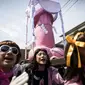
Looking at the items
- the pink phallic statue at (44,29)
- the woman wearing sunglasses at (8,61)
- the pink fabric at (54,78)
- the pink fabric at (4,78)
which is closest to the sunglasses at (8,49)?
the woman wearing sunglasses at (8,61)

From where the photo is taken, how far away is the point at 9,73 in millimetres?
1928

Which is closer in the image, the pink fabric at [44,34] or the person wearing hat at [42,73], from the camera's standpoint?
the person wearing hat at [42,73]

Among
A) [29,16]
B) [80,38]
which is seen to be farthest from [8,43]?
[29,16]

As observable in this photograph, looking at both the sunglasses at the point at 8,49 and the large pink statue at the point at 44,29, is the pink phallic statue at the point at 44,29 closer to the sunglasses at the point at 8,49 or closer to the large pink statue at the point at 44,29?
the large pink statue at the point at 44,29

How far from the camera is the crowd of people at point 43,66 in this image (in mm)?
1437

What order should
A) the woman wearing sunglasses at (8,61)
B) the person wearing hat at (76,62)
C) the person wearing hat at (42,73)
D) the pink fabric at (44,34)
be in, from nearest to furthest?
the person wearing hat at (76,62)
the woman wearing sunglasses at (8,61)
the person wearing hat at (42,73)
the pink fabric at (44,34)

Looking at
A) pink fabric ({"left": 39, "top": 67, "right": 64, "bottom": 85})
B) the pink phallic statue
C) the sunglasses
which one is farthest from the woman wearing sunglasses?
the pink phallic statue

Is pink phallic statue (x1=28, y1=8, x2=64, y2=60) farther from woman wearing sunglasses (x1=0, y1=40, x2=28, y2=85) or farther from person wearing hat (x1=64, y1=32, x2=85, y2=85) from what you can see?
person wearing hat (x1=64, y1=32, x2=85, y2=85)

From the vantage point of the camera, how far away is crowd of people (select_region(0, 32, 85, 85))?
1437 millimetres

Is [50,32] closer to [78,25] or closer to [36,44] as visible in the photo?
[36,44]

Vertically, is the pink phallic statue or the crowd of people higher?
the pink phallic statue

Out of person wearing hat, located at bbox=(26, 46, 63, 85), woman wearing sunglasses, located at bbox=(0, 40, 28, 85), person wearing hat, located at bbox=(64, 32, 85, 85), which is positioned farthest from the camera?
person wearing hat, located at bbox=(26, 46, 63, 85)

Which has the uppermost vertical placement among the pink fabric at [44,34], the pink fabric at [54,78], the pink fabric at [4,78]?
the pink fabric at [44,34]

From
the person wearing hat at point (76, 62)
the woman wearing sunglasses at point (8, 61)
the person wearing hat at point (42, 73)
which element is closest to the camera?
the person wearing hat at point (76, 62)
